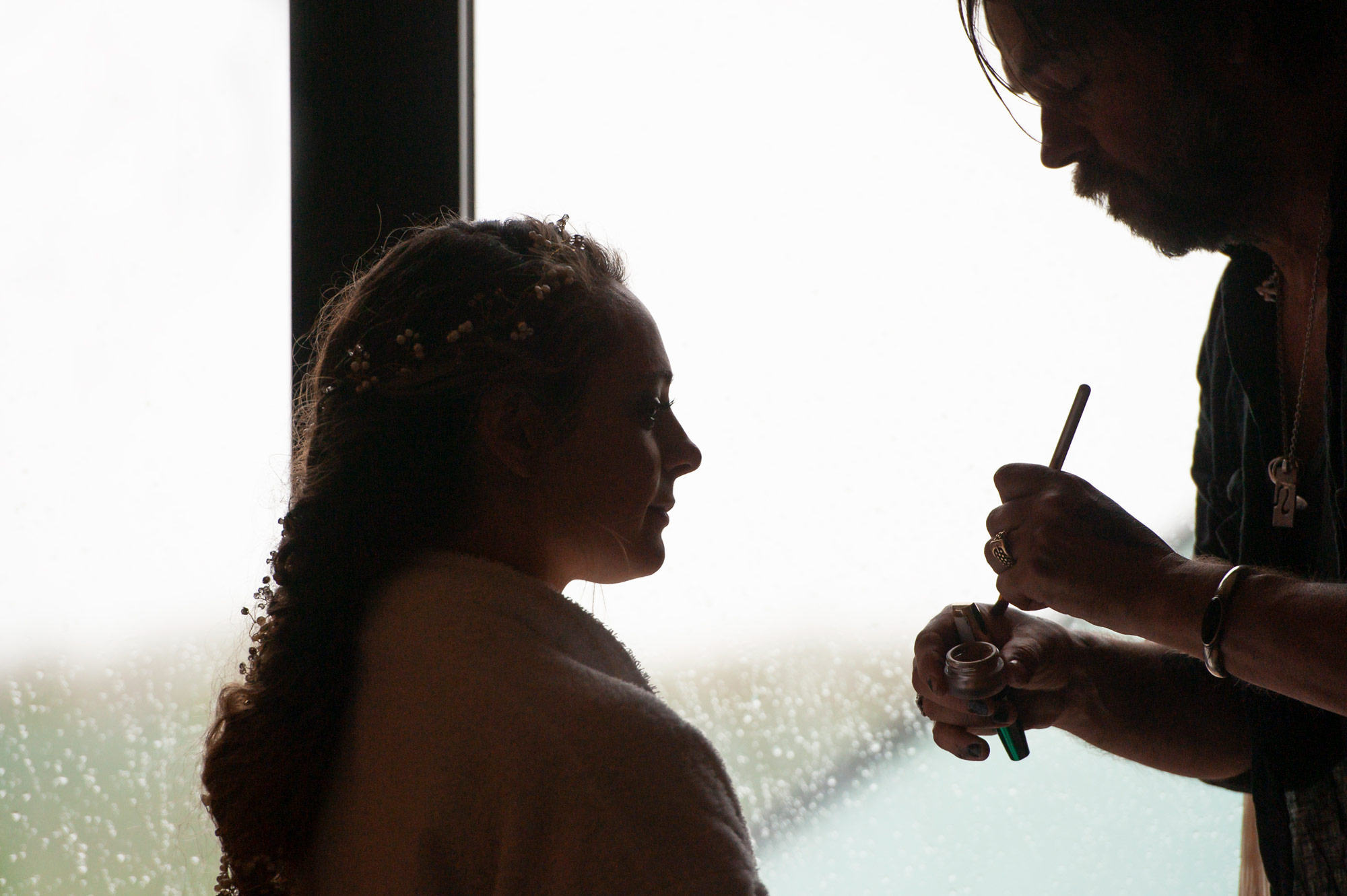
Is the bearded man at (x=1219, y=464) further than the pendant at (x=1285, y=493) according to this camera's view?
No

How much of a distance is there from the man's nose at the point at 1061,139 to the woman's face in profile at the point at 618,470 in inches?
15.8

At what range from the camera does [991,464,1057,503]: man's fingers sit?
→ 0.84 metres

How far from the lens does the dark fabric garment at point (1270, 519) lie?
810mm

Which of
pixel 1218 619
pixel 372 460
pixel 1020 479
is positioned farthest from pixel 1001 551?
pixel 372 460

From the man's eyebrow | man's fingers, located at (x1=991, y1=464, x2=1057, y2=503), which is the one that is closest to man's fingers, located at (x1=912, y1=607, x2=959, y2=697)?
man's fingers, located at (x1=991, y1=464, x2=1057, y2=503)

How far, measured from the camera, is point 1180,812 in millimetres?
1054

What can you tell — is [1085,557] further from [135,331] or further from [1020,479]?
[135,331]

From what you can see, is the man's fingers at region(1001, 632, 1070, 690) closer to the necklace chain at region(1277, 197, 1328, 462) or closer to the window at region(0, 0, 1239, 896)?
the window at region(0, 0, 1239, 896)

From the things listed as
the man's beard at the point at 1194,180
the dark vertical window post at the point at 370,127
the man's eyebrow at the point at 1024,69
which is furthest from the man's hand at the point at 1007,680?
the dark vertical window post at the point at 370,127

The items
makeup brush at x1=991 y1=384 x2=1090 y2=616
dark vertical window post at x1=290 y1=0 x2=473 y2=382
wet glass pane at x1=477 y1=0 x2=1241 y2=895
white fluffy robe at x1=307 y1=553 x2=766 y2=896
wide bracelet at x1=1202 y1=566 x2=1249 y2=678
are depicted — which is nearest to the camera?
white fluffy robe at x1=307 y1=553 x2=766 y2=896

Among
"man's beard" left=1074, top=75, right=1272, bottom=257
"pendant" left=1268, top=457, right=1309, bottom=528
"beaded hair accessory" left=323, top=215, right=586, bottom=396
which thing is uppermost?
"man's beard" left=1074, top=75, right=1272, bottom=257

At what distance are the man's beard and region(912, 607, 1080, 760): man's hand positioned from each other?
0.37 m

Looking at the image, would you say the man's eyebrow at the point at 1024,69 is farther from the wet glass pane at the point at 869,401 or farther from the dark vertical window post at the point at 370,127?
the dark vertical window post at the point at 370,127

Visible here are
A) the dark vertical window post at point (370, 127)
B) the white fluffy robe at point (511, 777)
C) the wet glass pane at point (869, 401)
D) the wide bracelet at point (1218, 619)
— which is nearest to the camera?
the white fluffy robe at point (511, 777)
